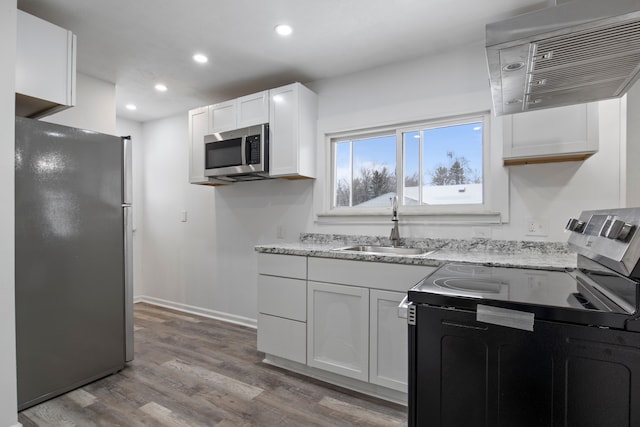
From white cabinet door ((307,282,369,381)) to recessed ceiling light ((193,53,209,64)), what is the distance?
6.38ft

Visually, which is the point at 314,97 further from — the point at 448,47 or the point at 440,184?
the point at 440,184

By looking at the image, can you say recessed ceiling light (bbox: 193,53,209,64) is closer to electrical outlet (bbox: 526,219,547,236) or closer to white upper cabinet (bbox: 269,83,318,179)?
white upper cabinet (bbox: 269,83,318,179)

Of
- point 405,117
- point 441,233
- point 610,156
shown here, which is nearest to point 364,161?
point 405,117

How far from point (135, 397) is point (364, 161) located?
7.88 ft

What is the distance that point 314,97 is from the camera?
2.98 meters

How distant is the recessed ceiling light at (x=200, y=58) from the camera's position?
2592mm

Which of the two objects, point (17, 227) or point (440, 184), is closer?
point (17, 227)

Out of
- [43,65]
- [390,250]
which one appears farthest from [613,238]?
[43,65]

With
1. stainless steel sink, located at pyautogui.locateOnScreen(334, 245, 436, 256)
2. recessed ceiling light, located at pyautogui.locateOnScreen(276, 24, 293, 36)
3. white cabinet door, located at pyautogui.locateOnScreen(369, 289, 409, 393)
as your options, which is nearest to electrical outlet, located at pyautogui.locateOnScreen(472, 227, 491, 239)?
stainless steel sink, located at pyautogui.locateOnScreen(334, 245, 436, 256)

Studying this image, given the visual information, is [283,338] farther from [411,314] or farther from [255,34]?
[255,34]

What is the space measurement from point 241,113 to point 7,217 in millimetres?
1866

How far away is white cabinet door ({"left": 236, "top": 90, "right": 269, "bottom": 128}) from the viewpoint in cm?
289

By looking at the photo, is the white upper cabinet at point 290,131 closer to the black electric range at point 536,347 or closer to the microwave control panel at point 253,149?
the microwave control panel at point 253,149

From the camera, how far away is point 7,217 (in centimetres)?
165
